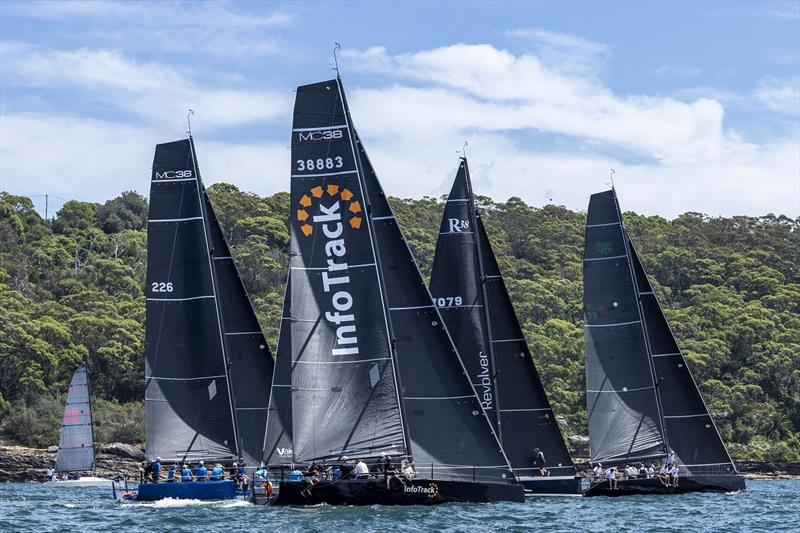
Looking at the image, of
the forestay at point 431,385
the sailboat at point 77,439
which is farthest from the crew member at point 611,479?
the sailboat at point 77,439

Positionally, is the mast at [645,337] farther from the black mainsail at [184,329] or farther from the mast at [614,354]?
the black mainsail at [184,329]

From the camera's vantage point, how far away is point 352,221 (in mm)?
33250

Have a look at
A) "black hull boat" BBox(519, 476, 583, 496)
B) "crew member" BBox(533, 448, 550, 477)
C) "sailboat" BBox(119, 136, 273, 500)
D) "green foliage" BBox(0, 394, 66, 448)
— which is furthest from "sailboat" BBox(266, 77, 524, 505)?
"green foliage" BBox(0, 394, 66, 448)

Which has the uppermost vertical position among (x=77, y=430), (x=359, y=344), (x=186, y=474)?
(x=359, y=344)

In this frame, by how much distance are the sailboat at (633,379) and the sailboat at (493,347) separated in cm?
211

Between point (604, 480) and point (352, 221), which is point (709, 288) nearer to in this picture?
point (604, 480)

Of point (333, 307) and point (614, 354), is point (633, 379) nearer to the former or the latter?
point (614, 354)

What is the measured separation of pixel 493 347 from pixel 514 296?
177 feet

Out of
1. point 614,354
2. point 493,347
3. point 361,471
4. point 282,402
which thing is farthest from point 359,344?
point 614,354

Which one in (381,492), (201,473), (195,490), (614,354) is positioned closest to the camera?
(381,492)

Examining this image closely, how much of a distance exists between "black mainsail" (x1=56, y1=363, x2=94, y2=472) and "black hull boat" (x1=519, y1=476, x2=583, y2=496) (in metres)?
26.7

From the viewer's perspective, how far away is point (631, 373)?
4394 cm

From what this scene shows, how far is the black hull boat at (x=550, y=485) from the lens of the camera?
137 ft

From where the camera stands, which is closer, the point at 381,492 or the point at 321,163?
the point at 381,492
